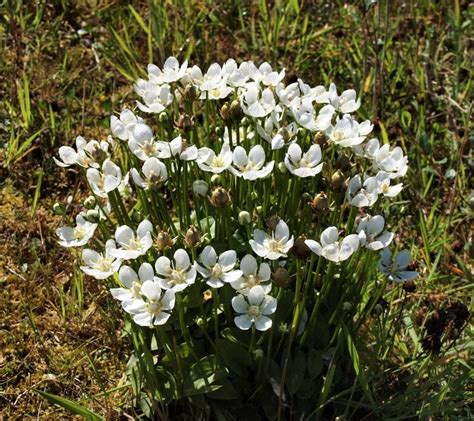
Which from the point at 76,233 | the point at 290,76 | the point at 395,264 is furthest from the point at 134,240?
the point at 290,76

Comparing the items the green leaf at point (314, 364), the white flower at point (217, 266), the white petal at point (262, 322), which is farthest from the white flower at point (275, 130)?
the green leaf at point (314, 364)

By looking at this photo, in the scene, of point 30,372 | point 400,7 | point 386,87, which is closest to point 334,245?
point 30,372

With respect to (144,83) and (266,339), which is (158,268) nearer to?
(266,339)

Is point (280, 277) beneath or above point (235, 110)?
beneath

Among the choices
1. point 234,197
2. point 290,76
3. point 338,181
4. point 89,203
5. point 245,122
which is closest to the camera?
A: point 338,181

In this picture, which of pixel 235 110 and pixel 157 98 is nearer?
pixel 235 110

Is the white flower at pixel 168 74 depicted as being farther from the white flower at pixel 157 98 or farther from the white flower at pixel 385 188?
the white flower at pixel 385 188

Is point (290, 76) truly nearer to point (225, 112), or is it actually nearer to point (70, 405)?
point (225, 112)
